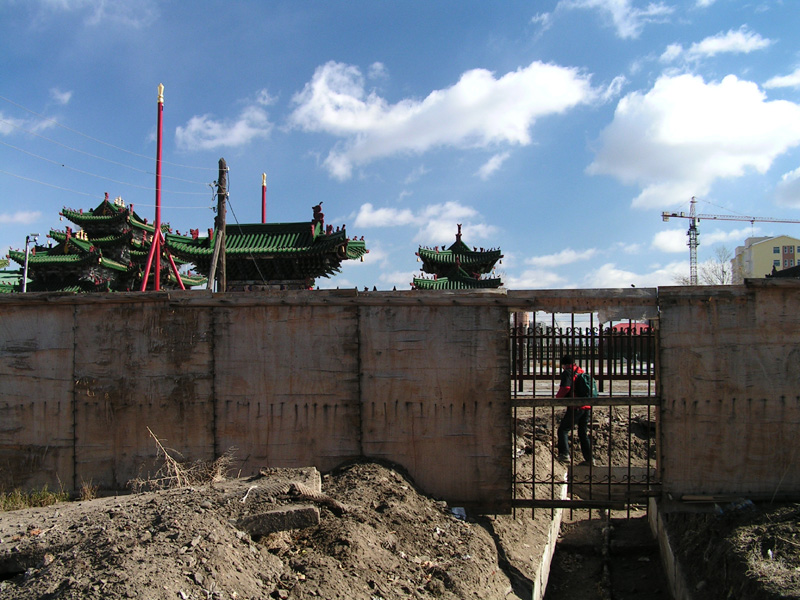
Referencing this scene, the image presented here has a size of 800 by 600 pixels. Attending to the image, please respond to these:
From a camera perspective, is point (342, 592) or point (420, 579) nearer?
point (342, 592)

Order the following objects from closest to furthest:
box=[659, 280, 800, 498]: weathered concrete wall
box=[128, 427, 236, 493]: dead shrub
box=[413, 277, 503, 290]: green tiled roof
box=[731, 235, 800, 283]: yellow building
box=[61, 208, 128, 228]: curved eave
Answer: box=[659, 280, 800, 498]: weathered concrete wall
box=[128, 427, 236, 493]: dead shrub
box=[413, 277, 503, 290]: green tiled roof
box=[61, 208, 128, 228]: curved eave
box=[731, 235, 800, 283]: yellow building

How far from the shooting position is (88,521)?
437 cm

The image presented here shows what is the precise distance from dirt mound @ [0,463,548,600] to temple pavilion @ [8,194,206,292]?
2384 centimetres

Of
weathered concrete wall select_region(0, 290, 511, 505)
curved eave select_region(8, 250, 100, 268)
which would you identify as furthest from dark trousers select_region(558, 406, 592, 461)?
curved eave select_region(8, 250, 100, 268)

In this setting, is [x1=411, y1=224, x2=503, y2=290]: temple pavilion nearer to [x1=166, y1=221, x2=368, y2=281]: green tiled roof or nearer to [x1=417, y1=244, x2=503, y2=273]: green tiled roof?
[x1=417, y1=244, x2=503, y2=273]: green tiled roof

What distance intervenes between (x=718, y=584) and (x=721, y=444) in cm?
144

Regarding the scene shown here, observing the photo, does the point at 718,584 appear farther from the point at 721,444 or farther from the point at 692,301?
the point at 692,301

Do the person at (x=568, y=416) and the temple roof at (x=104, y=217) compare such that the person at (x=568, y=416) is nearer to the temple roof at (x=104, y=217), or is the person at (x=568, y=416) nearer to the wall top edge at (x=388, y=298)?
the wall top edge at (x=388, y=298)

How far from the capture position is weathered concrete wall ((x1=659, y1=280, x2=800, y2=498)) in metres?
5.82

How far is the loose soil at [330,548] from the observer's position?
11.9 ft

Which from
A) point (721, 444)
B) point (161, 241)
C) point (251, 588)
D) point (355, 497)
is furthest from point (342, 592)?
point (161, 241)

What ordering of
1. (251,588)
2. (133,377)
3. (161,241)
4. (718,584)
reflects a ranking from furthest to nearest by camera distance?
(161,241), (133,377), (718,584), (251,588)

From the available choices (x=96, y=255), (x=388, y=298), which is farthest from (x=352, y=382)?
(x=96, y=255)

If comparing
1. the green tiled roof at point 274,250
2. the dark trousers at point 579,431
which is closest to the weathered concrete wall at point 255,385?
the dark trousers at point 579,431
